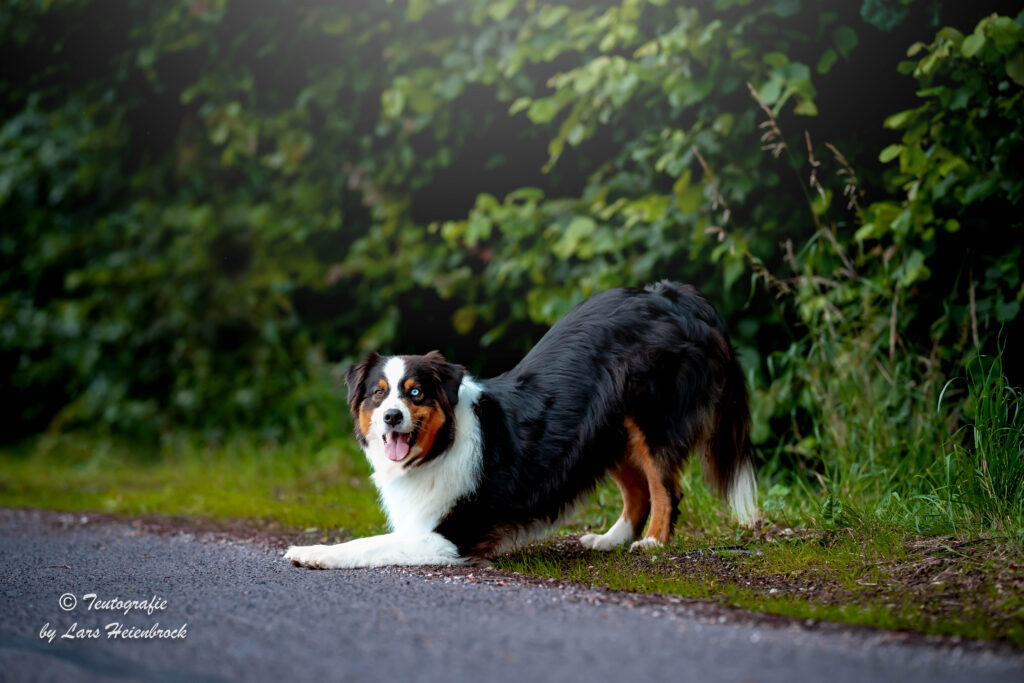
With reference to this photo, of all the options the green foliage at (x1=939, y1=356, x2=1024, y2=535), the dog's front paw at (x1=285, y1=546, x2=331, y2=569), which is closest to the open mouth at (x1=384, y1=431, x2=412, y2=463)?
the dog's front paw at (x1=285, y1=546, x2=331, y2=569)

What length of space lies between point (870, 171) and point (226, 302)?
6.02m

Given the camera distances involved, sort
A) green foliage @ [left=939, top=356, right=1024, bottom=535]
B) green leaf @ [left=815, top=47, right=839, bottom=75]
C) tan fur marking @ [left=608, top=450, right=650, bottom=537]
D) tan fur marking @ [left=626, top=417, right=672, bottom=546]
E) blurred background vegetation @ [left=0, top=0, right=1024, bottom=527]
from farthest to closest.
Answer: green leaf @ [left=815, top=47, right=839, bottom=75]
blurred background vegetation @ [left=0, top=0, right=1024, bottom=527]
tan fur marking @ [left=608, top=450, right=650, bottom=537]
tan fur marking @ [left=626, top=417, right=672, bottom=546]
green foliage @ [left=939, top=356, right=1024, bottom=535]

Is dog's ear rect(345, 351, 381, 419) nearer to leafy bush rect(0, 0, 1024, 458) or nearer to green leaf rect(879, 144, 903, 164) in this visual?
leafy bush rect(0, 0, 1024, 458)

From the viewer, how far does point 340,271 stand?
8188mm

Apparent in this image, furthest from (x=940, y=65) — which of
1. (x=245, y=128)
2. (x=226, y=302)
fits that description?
(x=226, y=302)

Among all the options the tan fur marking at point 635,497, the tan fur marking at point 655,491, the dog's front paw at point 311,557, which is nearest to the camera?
the dog's front paw at point 311,557

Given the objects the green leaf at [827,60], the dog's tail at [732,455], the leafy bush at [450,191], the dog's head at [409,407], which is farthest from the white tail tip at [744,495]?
the green leaf at [827,60]

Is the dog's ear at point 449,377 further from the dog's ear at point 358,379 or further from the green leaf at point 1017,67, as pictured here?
the green leaf at point 1017,67

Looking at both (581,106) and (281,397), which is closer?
(581,106)

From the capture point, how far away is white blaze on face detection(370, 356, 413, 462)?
4293mm

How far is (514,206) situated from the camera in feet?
22.8

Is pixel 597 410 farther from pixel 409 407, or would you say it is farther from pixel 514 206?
pixel 514 206

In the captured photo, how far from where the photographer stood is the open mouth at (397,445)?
14.4 feet

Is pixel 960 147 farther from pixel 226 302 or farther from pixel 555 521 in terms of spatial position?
pixel 226 302
